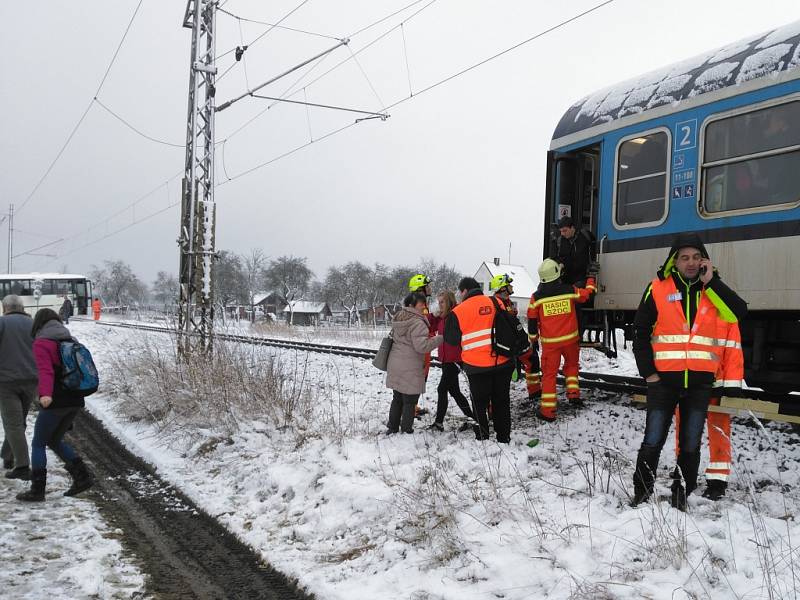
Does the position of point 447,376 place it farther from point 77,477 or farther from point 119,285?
point 119,285

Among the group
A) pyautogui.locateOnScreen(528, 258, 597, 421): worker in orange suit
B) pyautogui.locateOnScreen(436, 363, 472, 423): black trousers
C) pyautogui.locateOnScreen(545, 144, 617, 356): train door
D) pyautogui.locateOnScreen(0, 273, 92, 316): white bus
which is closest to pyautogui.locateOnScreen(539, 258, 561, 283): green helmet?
pyautogui.locateOnScreen(528, 258, 597, 421): worker in orange suit

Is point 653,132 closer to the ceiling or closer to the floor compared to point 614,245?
closer to the ceiling

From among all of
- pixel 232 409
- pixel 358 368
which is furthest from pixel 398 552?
pixel 358 368

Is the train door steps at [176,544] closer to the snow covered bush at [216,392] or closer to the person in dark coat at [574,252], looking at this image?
the snow covered bush at [216,392]

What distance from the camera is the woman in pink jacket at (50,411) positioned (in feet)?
18.1

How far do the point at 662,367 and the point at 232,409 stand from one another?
5.43 metres

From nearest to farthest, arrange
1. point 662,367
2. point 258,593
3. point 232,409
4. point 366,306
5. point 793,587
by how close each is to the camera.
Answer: point 793,587 → point 258,593 → point 662,367 → point 232,409 → point 366,306

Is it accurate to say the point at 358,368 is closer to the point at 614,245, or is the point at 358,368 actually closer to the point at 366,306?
the point at 614,245

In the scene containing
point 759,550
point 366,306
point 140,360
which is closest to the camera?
point 759,550

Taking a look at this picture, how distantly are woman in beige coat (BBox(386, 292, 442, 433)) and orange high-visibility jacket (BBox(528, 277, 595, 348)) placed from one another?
135cm

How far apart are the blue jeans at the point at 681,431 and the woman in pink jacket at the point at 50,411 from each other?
16.2 ft

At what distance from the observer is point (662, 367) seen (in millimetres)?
4227

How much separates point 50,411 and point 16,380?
840mm

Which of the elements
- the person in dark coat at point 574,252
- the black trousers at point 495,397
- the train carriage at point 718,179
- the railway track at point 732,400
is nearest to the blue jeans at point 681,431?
the railway track at point 732,400
